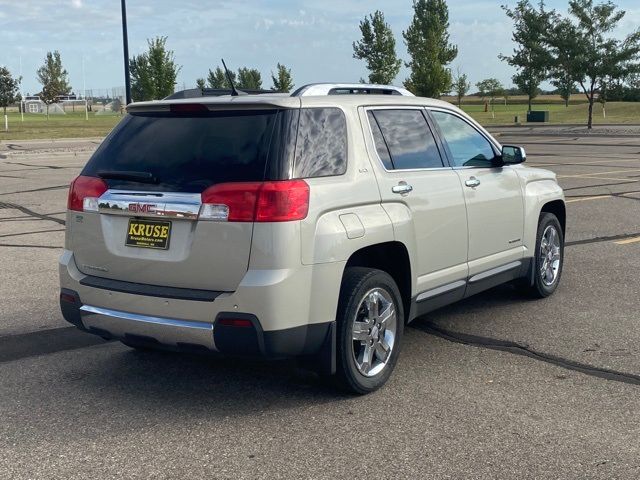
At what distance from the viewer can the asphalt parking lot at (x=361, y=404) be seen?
3.75 m

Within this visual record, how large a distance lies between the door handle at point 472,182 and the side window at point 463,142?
0.41ft

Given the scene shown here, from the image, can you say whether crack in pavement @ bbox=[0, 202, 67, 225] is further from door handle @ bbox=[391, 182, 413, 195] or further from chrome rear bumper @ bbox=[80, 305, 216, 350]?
door handle @ bbox=[391, 182, 413, 195]

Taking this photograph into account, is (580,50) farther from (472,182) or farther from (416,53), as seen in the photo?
(472,182)

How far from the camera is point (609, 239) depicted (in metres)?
9.77

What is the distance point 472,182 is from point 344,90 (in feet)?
4.03

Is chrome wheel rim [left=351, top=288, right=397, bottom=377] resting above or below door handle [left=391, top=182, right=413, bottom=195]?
below

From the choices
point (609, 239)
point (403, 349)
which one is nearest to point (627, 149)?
point (609, 239)

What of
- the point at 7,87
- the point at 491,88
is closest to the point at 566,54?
the point at 7,87

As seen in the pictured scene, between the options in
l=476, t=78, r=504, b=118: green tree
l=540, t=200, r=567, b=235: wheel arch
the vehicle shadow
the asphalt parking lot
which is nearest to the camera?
the asphalt parking lot

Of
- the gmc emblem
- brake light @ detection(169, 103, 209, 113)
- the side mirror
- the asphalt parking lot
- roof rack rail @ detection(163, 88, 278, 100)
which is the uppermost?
roof rack rail @ detection(163, 88, 278, 100)

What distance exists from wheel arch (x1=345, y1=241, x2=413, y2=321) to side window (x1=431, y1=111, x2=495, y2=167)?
3.42 feet

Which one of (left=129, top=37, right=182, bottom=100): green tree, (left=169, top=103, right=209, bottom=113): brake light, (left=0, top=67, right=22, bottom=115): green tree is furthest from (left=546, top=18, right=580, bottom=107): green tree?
(left=169, top=103, right=209, bottom=113): brake light

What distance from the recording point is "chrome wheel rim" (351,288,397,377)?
4.61 m

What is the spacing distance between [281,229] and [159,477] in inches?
53.0
